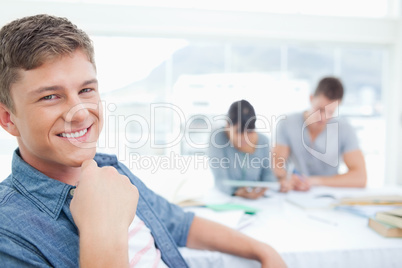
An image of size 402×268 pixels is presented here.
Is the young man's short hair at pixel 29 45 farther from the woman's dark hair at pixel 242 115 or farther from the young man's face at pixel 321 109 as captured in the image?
the young man's face at pixel 321 109

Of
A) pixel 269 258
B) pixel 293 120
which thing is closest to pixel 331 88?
pixel 293 120

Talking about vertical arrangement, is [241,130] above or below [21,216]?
above

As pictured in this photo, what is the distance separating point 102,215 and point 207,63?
5.16 ft

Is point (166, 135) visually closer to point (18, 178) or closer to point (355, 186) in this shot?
point (18, 178)

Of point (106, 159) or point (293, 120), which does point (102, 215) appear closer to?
point (106, 159)

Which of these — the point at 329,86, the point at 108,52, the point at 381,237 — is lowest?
the point at 381,237

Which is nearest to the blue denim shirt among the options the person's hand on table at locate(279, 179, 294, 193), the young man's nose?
the young man's nose

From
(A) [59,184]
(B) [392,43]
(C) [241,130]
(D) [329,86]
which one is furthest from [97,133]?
(B) [392,43]

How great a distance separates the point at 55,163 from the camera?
0.61m

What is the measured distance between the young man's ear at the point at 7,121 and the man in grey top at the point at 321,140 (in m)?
1.15

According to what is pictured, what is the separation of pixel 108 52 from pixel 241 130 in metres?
0.60

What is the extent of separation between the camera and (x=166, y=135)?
1297mm

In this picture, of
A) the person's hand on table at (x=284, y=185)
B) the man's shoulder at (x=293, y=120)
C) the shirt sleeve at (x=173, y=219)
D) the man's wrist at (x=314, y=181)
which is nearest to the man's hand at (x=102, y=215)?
the shirt sleeve at (x=173, y=219)

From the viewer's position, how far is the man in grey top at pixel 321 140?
4.95ft
